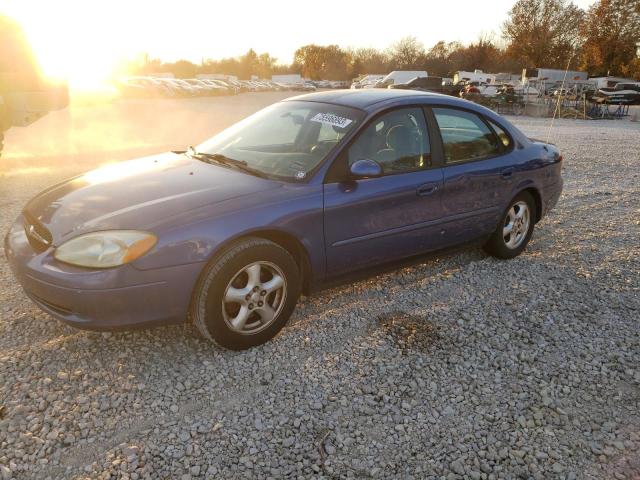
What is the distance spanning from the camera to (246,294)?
3146 millimetres

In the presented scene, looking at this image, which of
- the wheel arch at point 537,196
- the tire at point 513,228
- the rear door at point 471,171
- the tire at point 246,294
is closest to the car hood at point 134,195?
the tire at point 246,294


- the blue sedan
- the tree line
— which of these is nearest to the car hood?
the blue sedan

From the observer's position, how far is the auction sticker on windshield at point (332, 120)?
12.2 ft

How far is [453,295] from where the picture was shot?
13.7 ft

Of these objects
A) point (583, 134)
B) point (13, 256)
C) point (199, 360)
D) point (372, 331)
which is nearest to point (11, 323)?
point (13, 256)

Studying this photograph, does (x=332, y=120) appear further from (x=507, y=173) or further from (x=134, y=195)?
(x=507, y=173)

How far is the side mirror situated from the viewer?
3400 millimetres

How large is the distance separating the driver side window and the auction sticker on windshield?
0.16m

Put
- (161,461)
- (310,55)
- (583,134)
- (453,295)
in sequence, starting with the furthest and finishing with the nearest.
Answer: (310,55)
(583,134)
(453,295)
(161,461)

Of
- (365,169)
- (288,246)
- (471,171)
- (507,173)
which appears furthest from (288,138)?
(507,173)

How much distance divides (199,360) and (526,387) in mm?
1982

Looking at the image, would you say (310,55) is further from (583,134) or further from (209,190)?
(209,190)

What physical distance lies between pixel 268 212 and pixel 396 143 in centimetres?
129

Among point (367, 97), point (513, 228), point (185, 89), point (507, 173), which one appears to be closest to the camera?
point (367, 97)
